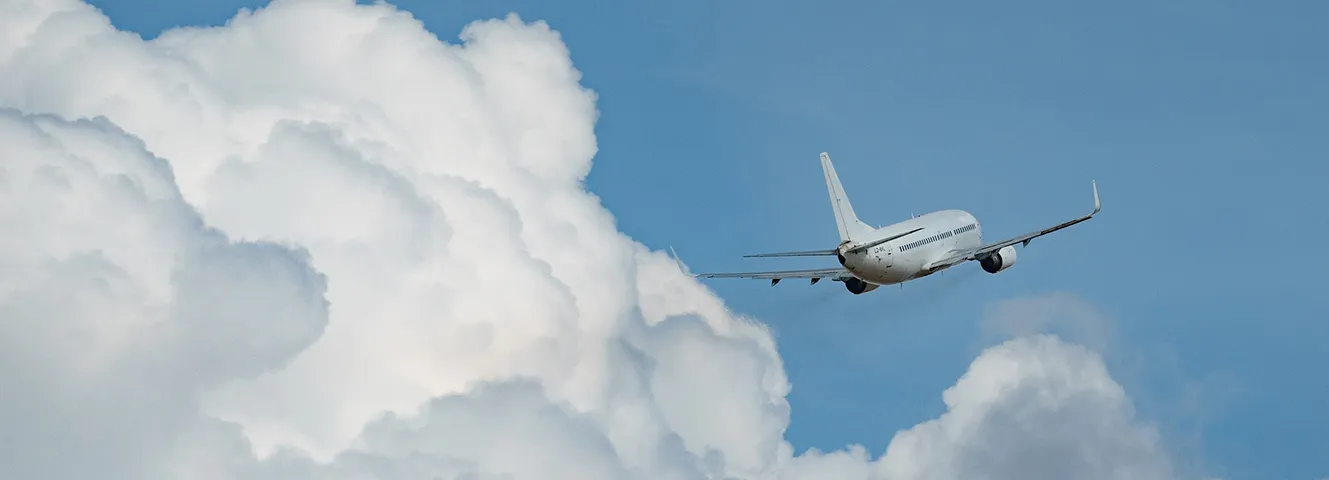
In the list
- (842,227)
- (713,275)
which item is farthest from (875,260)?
(713,275)

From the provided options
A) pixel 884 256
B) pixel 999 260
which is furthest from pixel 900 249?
pixel 999 260

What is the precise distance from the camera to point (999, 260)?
17150 centimetres

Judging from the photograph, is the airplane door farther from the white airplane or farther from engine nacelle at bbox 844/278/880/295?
engine nacelle at bbox 844/278/880/295

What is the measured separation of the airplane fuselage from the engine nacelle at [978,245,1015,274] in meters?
3.34

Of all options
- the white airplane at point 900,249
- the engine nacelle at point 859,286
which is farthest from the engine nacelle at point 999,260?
the engine nacelle at point 859,286

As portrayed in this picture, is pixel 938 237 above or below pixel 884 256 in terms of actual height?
above

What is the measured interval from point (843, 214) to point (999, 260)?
17320 mm

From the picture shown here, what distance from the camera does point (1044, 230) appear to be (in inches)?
6531

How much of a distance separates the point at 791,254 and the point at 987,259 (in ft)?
101

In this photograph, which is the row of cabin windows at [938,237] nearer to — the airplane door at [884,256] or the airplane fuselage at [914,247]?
the airplane fuselage at [914,247]

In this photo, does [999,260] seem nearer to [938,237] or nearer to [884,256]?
[938,237]

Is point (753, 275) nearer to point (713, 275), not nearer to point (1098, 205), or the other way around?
point (713, 275)

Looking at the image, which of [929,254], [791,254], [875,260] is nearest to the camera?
[791,254]

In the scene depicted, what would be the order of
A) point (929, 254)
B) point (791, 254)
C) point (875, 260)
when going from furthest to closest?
point (929, 254), point (875, 260), point (791, 254)
